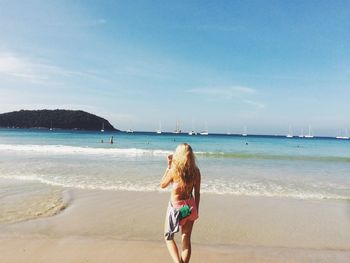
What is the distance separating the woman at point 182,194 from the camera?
474cm

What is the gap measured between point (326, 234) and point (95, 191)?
24.5 ft

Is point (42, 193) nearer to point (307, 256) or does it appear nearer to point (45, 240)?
point (45, 240)

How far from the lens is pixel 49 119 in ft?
546

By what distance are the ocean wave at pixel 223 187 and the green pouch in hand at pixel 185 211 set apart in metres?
7.20

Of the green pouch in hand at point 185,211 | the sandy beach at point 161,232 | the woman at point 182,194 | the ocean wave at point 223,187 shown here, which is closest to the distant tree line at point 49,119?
the ocean wave at point 223,187

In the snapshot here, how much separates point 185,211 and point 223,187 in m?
8.60

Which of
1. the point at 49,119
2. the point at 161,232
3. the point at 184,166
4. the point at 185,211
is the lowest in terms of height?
the point at 161,232

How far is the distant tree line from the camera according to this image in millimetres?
164375

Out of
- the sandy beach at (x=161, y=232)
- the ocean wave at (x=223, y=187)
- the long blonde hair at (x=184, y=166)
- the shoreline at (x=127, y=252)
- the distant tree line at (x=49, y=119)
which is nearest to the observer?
the long blonde hair at (x=184, y=166)

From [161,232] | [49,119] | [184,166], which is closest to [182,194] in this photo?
[184,166]

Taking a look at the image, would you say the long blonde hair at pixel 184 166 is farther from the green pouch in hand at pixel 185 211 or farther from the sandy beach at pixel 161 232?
the sandy beach at pixel 161 232

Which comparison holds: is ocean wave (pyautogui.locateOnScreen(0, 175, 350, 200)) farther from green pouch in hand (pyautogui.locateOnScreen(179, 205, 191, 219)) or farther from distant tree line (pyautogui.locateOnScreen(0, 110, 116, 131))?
distant tree line (pyautogui.locateOnScreen(0, 110, 116, 131))

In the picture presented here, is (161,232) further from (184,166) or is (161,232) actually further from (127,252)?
(184,166)

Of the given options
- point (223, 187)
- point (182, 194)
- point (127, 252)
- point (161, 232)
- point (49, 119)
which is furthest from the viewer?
point (49, 119)
